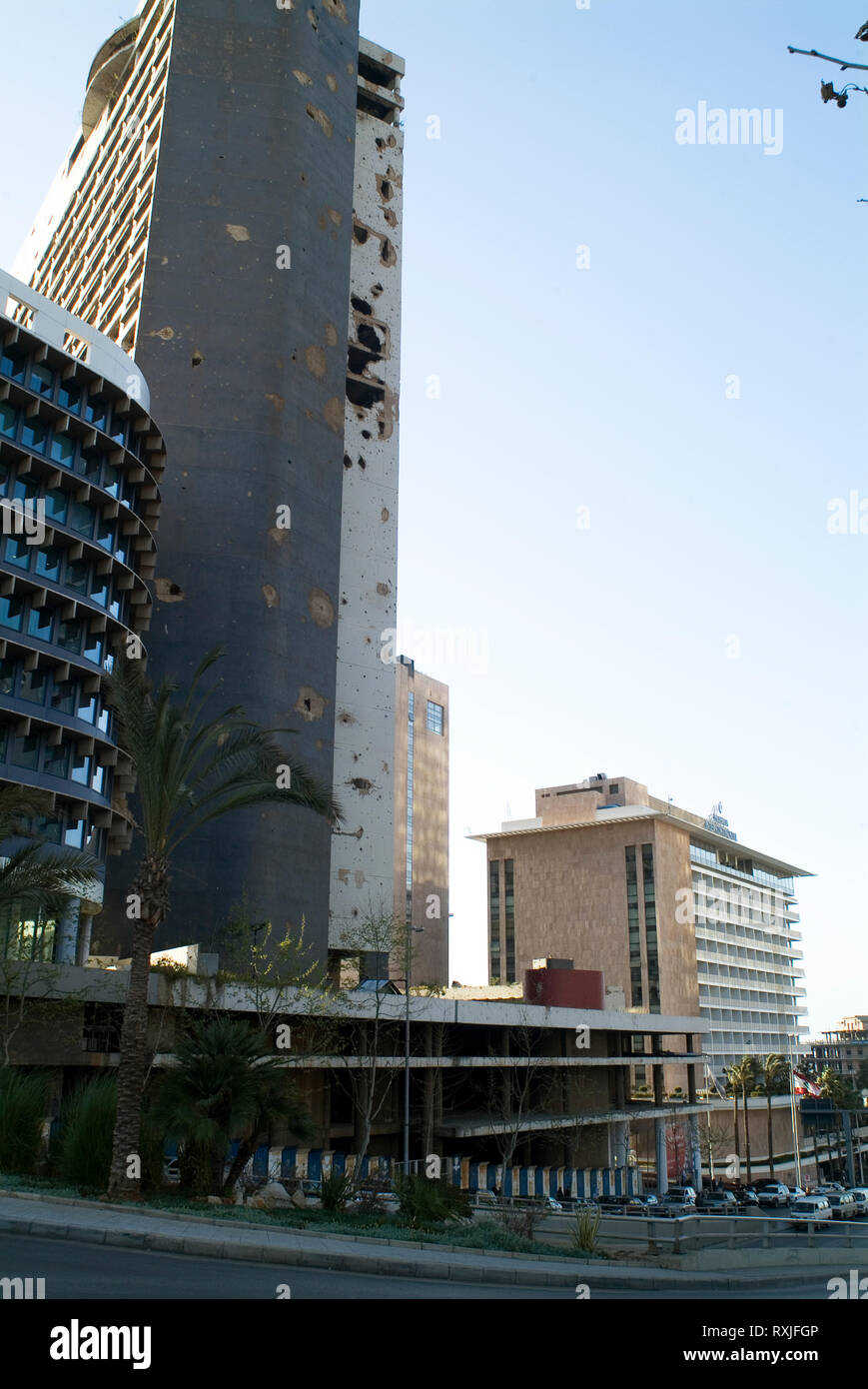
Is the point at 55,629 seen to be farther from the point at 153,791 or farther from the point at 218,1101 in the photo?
the point at 218,1101

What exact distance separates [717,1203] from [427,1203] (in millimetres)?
37349

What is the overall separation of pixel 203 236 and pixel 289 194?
542cm

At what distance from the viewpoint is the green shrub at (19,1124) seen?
20812 mm

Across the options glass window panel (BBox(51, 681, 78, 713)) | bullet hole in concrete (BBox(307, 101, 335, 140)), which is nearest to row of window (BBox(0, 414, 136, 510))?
glass window panel (BBox(51, 681, 78, 713))

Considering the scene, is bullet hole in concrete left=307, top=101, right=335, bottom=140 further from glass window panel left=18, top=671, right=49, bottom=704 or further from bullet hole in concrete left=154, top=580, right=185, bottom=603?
glass window panel left=18, top=671, right=49, bottom=704

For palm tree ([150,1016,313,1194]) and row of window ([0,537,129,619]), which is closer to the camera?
palm tree ([150,1016,313,1194])

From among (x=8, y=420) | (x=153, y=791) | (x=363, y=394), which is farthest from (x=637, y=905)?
(x=153, y=791)

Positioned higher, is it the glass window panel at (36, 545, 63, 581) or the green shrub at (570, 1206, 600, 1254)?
the glass window panel at (36, 545, 63, 581)

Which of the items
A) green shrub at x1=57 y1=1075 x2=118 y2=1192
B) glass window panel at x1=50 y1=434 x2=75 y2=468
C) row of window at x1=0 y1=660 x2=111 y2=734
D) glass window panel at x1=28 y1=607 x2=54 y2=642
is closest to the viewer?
green shrub at x1=57 y1=1075 x2=118 y2=1192

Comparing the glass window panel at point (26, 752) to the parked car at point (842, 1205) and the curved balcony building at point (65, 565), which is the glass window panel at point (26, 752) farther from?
the parked car at point (842, 1205)

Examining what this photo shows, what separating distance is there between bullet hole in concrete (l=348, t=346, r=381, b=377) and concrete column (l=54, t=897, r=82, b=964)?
38.0 metres

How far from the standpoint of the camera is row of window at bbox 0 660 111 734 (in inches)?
1463

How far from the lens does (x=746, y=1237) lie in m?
23.3
